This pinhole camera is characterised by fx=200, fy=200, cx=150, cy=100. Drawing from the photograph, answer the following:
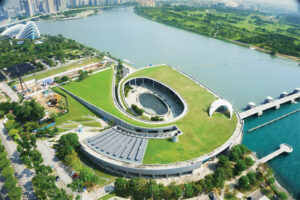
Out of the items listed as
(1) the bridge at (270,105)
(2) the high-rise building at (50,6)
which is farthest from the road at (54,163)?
(2) the high-rise building at (50,6)

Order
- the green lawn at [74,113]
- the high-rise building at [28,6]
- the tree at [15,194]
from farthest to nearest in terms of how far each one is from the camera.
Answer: the high-rise building at [28,6] → the green lawn at [74,113] → the tree at [15,194]

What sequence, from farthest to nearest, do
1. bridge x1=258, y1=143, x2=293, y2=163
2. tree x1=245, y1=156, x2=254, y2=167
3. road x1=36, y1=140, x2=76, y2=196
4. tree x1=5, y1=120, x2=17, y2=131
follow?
tree x1=5, y1=120, x2=17, y2=131 < bridge x1=258, y1=143, x2=293, y2=163 < tree x1=245, y1=156, x2=254, y2=167 < road x1=36, y1=140, x2=76, y2=196

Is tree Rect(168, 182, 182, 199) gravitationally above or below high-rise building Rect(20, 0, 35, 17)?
below

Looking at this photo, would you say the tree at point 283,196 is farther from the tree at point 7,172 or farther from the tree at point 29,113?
the tree at point 29,113

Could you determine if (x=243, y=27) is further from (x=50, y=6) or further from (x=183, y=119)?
(x=50, y=6)

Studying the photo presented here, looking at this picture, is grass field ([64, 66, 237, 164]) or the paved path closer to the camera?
grass field ([64, 66, 237, 164])

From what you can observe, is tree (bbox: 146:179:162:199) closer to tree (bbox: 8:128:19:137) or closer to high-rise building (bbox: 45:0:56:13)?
tree (bbox: 8:128:19:137)

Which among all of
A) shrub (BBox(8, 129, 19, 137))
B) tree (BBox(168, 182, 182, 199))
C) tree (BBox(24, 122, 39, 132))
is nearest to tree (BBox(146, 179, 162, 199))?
tree (BBox(168, 182, 182, 199))
